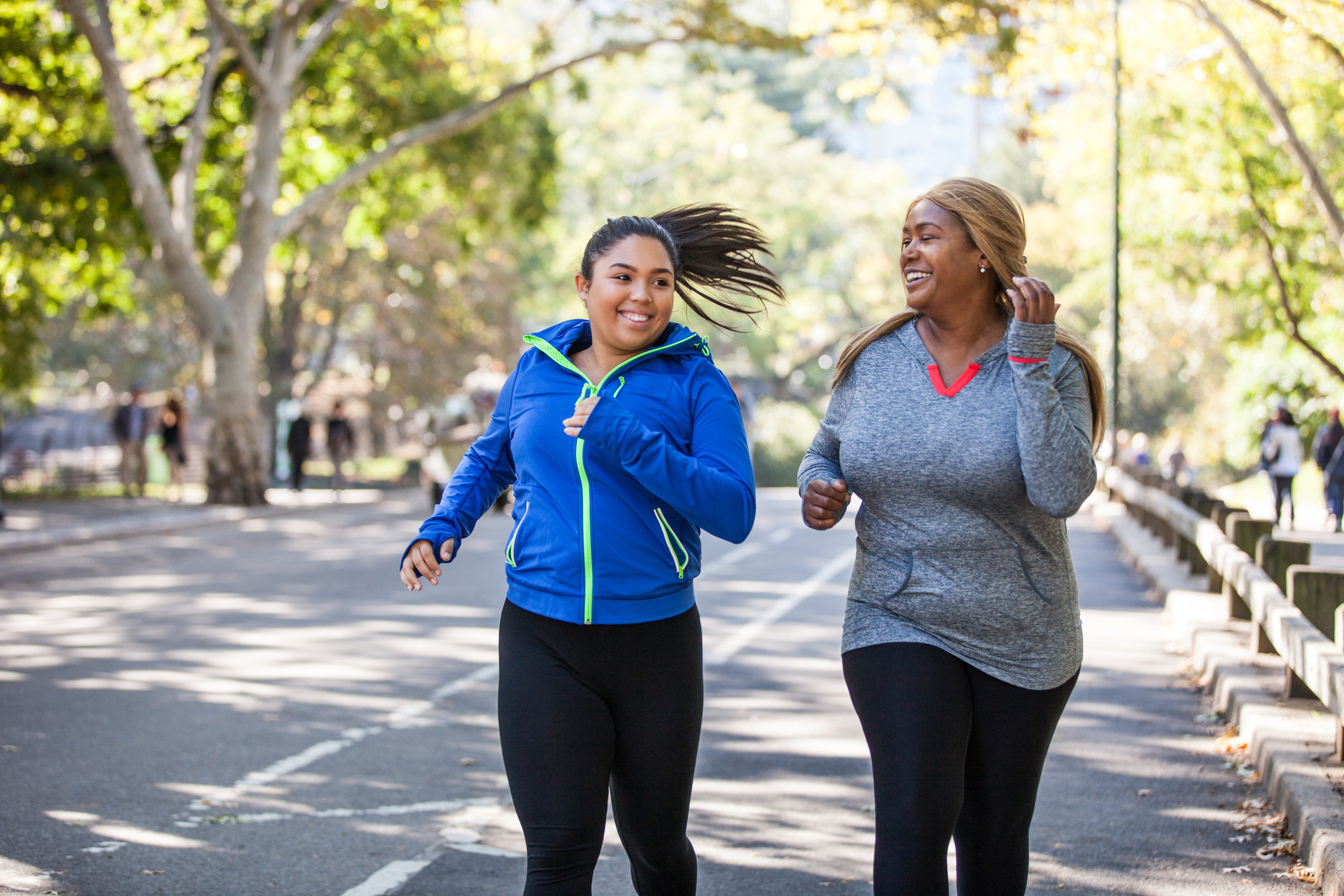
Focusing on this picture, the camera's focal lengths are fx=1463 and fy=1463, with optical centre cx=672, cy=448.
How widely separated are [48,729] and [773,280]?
471cm

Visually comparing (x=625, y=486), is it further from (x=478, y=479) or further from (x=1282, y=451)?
(x=1282, y=451)

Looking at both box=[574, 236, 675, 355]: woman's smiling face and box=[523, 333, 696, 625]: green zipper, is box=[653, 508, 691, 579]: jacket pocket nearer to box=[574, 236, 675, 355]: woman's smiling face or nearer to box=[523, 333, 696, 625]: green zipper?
box=[523, 333, 696, 625]: green zipper

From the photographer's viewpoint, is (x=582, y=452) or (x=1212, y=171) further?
(x=1212, y=171)

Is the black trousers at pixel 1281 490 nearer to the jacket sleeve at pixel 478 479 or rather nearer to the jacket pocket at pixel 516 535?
the jacket sleeve at pixel 478 479

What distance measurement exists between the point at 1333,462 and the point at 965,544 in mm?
19786

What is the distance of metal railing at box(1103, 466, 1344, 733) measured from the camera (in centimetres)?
536

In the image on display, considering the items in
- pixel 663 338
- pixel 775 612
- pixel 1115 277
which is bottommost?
pixel 775 612

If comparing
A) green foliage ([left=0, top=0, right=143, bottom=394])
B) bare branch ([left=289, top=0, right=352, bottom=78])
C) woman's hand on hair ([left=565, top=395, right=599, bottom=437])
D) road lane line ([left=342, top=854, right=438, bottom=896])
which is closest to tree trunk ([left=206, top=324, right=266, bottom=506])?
green foliage ([left=0, top=0, right=143, bottom=394])

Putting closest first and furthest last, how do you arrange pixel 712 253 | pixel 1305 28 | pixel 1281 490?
pixel 712 253 → pixel 1305 28 → pixel 1281 490

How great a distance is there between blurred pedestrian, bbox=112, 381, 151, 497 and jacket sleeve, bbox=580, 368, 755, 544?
2311cm

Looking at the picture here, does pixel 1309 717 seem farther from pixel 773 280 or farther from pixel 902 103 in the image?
pixel 902 103

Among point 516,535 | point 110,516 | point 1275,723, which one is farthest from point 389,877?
point 110,516

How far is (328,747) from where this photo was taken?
6.61 m

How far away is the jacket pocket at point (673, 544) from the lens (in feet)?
10.7
